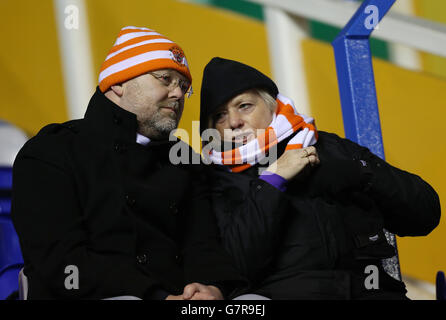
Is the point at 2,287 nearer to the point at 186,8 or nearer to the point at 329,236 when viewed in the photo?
the point at 329,236

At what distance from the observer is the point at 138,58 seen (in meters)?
1.96

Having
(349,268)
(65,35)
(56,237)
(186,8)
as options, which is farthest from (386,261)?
(65,35)

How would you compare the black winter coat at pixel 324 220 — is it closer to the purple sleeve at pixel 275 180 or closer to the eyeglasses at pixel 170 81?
the purple sleeve at pixel 275 180

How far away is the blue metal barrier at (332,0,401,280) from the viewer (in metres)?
2.25

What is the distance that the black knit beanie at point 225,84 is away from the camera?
2.01 m

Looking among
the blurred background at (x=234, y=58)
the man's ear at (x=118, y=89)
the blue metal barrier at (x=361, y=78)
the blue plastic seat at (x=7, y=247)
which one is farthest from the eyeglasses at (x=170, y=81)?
the blurred background at (x=234, y=58)

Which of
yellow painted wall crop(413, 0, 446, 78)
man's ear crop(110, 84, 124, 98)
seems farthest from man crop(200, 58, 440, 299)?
yellow painted wall crop(413, 0, 446, 78)

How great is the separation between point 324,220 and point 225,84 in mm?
548

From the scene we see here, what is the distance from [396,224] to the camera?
208cm

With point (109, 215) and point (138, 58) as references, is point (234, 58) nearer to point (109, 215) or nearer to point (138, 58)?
point (138, 58)

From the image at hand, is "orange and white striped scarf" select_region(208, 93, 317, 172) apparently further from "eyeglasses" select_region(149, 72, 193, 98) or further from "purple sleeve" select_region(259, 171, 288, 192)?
"eyeglasses" select_region(149, 72, 193, 98)

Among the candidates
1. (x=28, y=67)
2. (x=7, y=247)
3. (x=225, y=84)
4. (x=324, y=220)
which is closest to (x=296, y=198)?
(x=324, y=220)

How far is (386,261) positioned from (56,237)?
1104mm

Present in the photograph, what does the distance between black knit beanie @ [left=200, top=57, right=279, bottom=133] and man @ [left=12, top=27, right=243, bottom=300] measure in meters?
0.09
